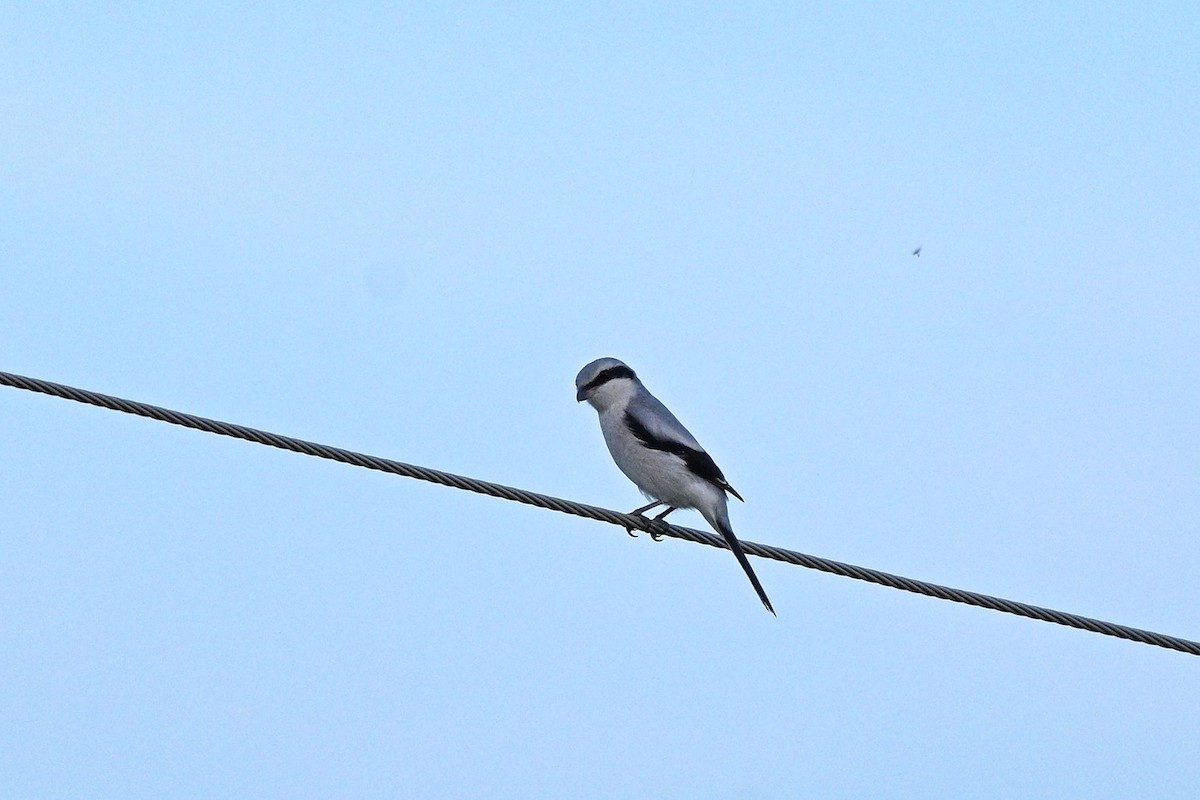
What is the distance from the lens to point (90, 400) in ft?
16.9

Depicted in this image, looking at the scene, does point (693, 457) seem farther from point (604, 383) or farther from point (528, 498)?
point (528, 498)

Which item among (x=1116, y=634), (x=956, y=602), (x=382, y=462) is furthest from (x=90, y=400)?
(x=1116, y=634)

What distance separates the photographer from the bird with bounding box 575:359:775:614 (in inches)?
320

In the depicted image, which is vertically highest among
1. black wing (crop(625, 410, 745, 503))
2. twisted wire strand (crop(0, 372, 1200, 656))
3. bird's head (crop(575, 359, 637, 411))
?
bird's head (crop(575, 359, 637, 411))

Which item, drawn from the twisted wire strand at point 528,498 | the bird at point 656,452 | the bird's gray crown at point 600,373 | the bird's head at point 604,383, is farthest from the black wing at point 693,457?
the twisted wire strand at point 528,498

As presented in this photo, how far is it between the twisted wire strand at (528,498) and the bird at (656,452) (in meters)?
1.83

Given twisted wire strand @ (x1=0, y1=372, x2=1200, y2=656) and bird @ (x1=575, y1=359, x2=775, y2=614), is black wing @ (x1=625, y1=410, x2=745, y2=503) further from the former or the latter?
twisted wire strand @ (x1=0, y1=372, x2=1200, y2=656)

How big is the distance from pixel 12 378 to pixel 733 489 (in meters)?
4.01

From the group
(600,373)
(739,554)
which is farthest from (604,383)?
(739,554)

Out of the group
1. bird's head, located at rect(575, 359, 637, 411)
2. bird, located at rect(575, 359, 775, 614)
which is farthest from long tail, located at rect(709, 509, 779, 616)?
bird's head, located at rect(575, 359, 637, 411)

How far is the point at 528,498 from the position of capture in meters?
5.75

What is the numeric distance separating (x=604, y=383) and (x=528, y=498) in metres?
3.19

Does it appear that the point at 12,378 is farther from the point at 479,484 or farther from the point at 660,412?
the point at 660,412

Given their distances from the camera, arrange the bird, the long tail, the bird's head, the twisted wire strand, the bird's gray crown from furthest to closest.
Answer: the bird's gray crown, the bird's head, the bird, the long tail, the twisted wire strand
